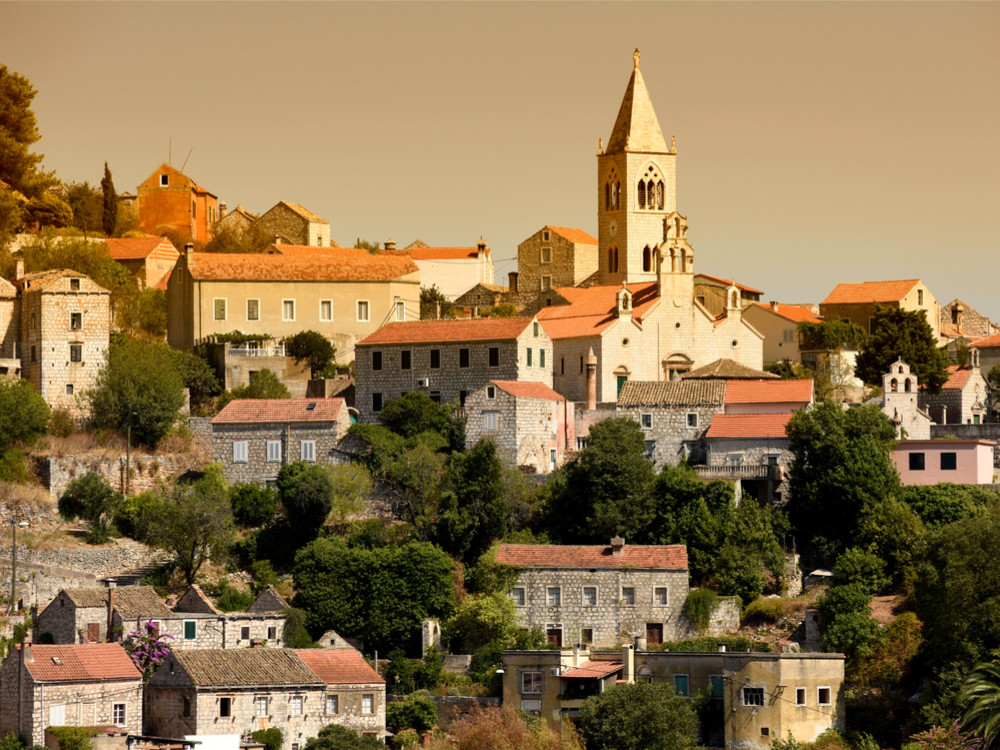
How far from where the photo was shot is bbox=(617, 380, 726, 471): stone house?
66.6 metres

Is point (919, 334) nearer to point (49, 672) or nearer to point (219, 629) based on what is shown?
point (219, 629)

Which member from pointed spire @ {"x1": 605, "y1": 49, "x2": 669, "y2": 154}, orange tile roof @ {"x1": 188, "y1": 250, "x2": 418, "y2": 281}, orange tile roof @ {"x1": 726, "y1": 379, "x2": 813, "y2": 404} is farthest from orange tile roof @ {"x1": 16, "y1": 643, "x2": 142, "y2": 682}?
pointed spire @ {"x1": 605, "y1": 49, "x2": 669, "y2": 154}

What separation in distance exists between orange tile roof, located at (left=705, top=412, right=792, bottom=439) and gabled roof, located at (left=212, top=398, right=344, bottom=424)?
13112 millimetres

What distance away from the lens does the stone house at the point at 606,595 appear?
58625 mm

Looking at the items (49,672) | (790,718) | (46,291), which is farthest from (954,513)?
(46,291)

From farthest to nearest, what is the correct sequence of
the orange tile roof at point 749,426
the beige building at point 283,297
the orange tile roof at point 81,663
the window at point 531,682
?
the beige building at point 283,297
the orange tile roof at point 749,426
the window at point 531,682
the orange tile roof at point 81,663

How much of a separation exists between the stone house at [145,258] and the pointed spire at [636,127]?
70.6 feet

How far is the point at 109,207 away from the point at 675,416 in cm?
4466

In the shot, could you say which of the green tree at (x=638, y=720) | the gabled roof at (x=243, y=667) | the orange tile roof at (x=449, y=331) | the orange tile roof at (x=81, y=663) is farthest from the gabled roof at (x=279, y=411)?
the green tree at (x=638, y=720)

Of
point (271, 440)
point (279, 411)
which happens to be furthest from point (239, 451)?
point (279, 411)

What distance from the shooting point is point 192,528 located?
201ft

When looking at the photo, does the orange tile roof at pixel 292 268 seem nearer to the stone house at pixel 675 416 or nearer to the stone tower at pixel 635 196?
the stone tower at pixel 635 196

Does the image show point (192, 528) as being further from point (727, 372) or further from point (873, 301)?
point (873, 301)

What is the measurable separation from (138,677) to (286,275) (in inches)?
1117
